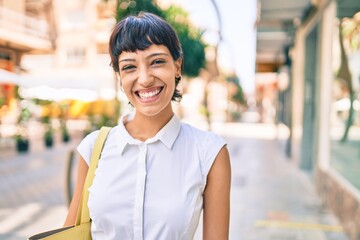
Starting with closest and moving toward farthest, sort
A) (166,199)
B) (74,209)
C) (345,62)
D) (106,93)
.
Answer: (166,199) → (74,209) → (345,62) → (106,93)

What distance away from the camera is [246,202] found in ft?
21.7

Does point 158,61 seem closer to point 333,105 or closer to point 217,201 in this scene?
point 217,201

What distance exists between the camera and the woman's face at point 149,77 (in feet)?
4.58

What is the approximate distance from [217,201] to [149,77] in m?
0.47

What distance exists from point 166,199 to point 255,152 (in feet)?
40.5

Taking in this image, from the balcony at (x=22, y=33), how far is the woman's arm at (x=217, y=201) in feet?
58.4

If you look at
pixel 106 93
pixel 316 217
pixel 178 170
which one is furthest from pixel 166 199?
pixel 106 93

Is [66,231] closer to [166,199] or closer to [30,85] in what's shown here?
[166,199]

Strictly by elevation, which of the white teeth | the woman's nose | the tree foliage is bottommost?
the white teeth

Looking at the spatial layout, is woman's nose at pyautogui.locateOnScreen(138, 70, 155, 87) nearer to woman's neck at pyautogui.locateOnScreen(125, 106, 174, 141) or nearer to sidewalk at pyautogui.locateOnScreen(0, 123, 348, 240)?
woman's neck at pyautogui.locateOnScreen(125, 106, 174, 141)

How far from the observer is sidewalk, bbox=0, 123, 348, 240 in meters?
5.09

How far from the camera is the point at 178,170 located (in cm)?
142

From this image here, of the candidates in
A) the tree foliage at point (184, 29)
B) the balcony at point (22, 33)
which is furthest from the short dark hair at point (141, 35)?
the balcony at point (22, 33)

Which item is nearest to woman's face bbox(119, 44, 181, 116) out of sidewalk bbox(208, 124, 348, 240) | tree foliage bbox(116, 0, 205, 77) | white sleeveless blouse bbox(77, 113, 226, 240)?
white sleeveless blouse bbox(77, 113, 226, 240)
